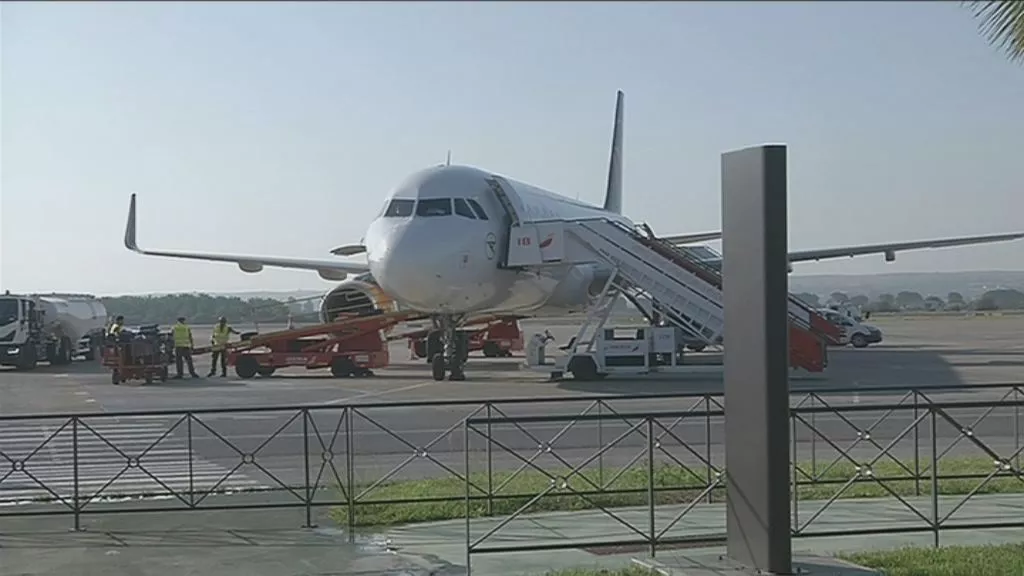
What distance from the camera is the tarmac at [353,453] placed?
30.8ft

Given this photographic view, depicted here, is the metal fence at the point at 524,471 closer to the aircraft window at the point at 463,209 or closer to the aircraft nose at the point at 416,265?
the aircraft nose at the point at 416,265

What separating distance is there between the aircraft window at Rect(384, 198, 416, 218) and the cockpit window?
Answer: 192 mm

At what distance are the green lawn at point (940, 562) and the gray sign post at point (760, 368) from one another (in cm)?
76

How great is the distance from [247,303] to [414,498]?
59.1m

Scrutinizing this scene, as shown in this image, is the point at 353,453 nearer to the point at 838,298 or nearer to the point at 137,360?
the point at 137,360

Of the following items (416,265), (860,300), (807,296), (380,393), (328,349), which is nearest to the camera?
(380,393)

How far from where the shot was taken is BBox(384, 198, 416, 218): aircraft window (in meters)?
26.9

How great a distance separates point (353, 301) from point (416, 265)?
10.2 m

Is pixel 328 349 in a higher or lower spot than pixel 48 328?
lower

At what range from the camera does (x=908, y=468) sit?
12992 mm

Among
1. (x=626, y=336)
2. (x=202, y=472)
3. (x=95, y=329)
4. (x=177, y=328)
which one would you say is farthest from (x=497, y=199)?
(x=95, y=329)

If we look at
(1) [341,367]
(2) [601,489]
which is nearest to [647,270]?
(1) [341,367]

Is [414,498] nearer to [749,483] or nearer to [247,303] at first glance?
[749,483]

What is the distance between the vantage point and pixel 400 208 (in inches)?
1067
